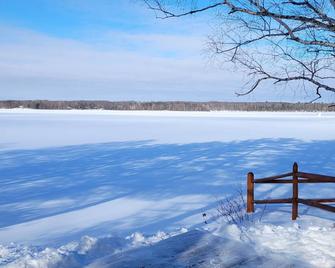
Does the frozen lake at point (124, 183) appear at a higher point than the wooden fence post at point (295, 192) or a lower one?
lower

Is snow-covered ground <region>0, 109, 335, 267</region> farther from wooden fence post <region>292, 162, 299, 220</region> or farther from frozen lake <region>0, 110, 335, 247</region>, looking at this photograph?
wooden fence post <region>292, 162, 299, 220</region>

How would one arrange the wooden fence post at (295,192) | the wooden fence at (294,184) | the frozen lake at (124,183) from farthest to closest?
1. the frozen lake at (124,183)
2. the wooden fence post at (295,192)
3. the wooden fence at (294,184)

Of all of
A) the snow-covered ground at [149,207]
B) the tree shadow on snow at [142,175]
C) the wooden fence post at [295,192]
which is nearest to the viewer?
the snow-covered ground at [149,207]

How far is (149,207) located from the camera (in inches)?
410

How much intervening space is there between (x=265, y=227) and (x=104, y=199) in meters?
6.10

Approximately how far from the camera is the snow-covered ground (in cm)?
518

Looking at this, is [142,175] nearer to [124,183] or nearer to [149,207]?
[124,183]

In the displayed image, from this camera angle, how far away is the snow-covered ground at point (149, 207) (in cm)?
518

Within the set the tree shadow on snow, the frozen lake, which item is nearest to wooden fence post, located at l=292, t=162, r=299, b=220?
the frozen lake

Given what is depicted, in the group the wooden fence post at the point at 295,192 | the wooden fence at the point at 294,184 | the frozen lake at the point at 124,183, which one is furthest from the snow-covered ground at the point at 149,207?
the wooden fence at the point at 294,184

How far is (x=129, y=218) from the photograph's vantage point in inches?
370

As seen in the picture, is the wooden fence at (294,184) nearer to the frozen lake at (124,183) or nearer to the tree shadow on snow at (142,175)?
the frozen lake at (124,183)

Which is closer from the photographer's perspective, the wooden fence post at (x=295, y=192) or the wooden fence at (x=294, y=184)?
the wooden fence at (x=294, y=184)

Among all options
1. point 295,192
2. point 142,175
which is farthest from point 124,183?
point 295,192
